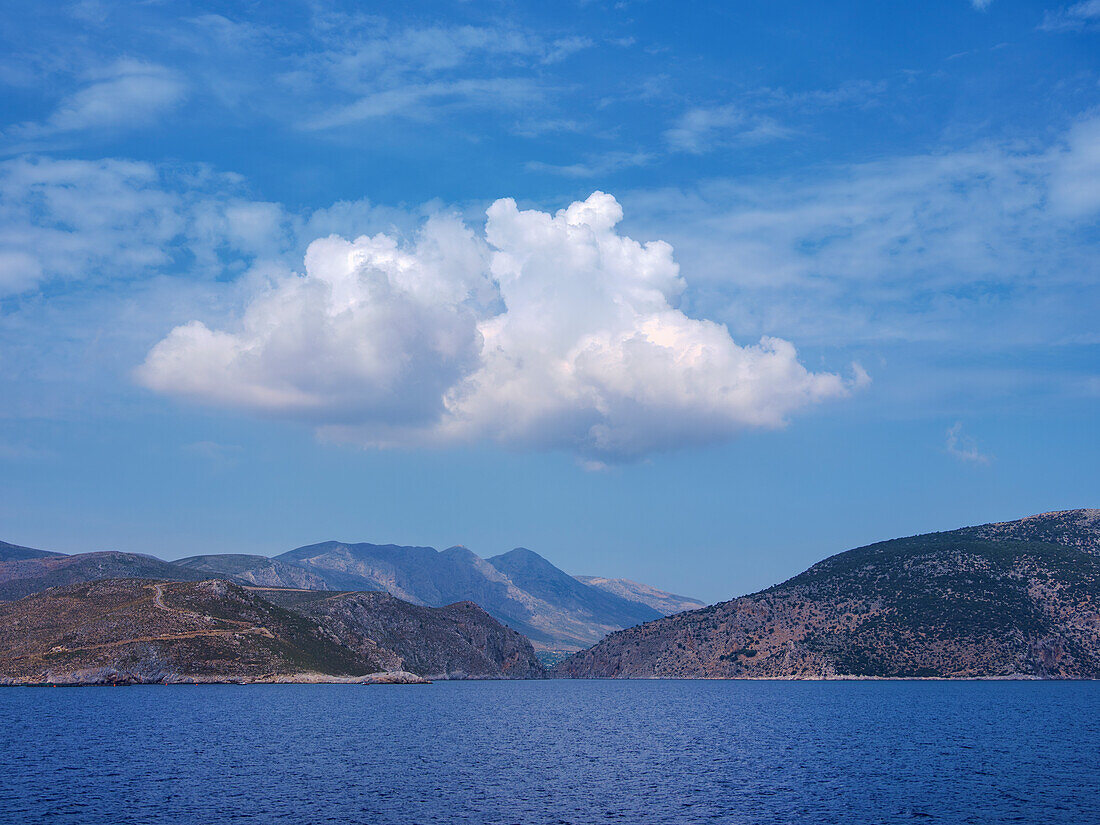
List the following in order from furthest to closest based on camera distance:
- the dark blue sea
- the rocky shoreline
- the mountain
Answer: the mountain < the rocky shoreline < the dark blue sea

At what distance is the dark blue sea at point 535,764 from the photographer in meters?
56.3

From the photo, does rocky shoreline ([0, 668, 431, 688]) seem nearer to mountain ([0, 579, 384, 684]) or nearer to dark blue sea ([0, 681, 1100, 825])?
mountain ([0, 579, 384, 684])

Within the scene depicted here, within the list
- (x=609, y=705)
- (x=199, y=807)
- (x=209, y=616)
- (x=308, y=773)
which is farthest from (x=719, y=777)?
(x=209, y=616)

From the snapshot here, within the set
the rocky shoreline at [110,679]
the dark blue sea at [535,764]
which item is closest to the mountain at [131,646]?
the rocky shoreline at [110,679]

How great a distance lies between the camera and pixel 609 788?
217ft


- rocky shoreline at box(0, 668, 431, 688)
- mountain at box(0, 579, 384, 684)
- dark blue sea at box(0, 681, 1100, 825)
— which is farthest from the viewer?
mountain at box(0, 579, 384, 684)

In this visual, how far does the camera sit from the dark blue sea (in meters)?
56.3

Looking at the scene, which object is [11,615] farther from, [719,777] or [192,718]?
[719,777]

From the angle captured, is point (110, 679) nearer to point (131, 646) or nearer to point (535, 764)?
point (131, 646)

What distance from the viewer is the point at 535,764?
79500 millimetres

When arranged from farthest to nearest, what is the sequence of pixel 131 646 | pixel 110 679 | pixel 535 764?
pixel 131 646 < pixel 110 679 < pixel 535 764

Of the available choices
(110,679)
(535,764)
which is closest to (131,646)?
(110,679)

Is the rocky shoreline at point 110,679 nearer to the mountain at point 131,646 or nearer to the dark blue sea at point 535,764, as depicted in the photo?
the mountain at point 131,646

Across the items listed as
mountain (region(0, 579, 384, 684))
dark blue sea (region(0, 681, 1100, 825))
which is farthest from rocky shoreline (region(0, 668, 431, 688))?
dark blue sea (region(0, 681, 1100, 825))
